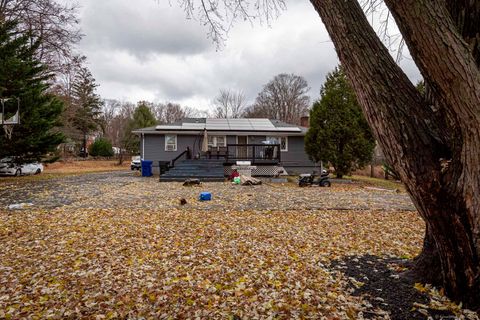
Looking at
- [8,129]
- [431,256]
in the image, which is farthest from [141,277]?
[8,129]

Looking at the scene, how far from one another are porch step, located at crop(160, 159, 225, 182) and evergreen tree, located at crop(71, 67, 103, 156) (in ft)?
81.7

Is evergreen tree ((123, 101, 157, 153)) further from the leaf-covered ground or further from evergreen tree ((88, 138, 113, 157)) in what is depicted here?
the leaf-covered ground

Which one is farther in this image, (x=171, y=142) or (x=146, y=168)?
(x=171, y=142)

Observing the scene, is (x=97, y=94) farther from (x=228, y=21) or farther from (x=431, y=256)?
(x=431, y=256)

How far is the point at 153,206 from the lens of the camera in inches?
287

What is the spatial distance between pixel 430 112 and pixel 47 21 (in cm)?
1799

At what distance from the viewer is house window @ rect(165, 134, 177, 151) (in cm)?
1831

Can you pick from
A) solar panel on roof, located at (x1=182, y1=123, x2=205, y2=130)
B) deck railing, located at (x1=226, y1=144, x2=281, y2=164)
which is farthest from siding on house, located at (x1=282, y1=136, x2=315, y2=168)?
solar panel on roof, located at (x1=182, y1=123, x2=205, y2=130)

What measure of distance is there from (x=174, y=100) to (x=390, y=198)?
44067 millimetres

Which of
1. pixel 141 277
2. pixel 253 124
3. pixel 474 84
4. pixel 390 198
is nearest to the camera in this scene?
pixel 474 84

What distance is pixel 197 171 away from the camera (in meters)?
14.2

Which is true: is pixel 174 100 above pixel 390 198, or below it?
above

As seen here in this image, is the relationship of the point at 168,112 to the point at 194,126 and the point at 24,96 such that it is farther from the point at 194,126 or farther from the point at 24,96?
the point at 24,96

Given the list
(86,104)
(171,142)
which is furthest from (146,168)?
(86,104)
